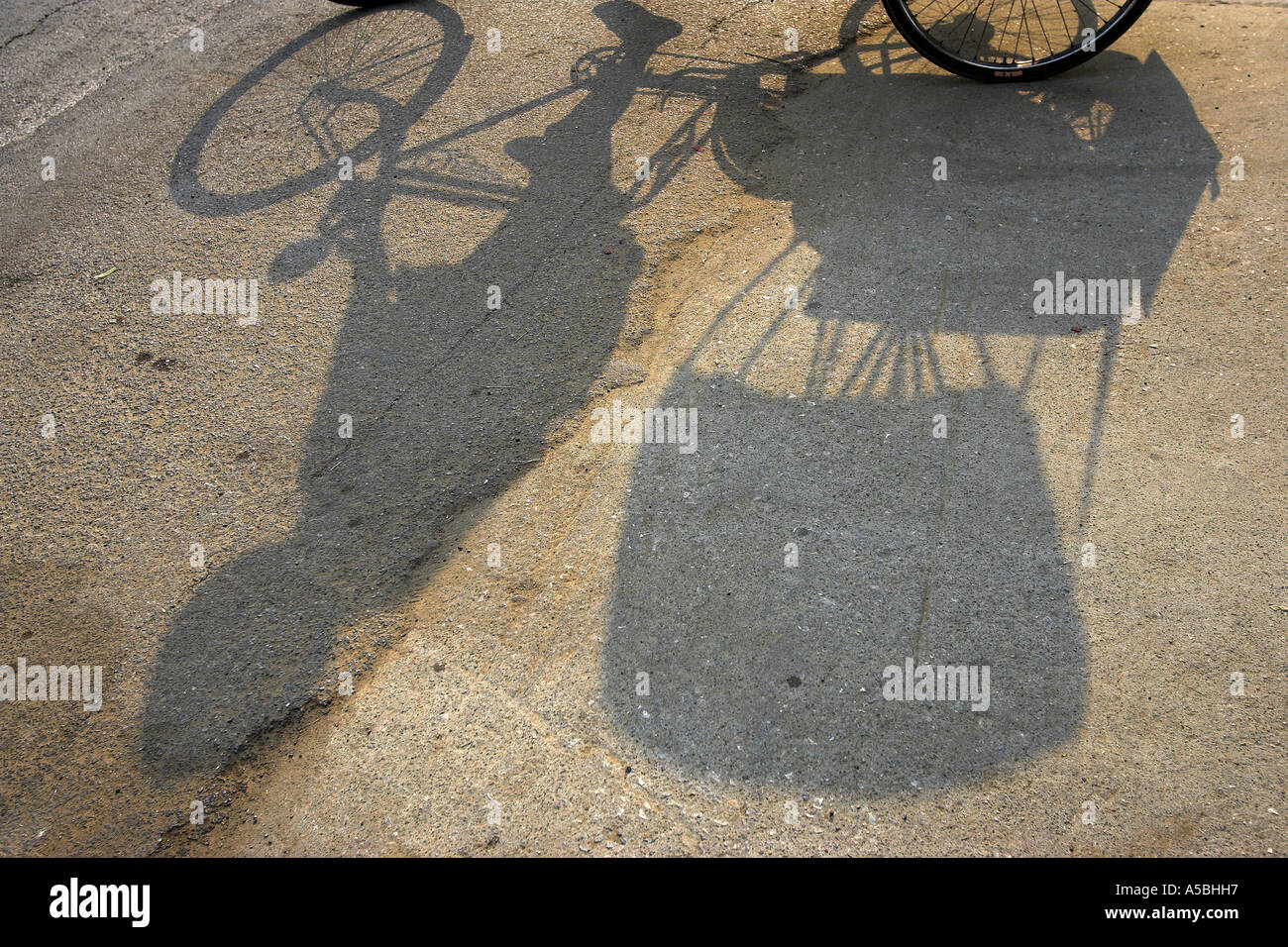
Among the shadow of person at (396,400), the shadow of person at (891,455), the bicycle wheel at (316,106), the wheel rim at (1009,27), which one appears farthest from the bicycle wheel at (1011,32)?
the bicycle wheel at (316,106)

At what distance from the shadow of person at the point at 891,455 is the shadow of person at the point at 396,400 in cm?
66

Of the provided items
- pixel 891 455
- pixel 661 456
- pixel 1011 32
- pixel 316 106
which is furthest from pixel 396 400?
pixel 1011 32

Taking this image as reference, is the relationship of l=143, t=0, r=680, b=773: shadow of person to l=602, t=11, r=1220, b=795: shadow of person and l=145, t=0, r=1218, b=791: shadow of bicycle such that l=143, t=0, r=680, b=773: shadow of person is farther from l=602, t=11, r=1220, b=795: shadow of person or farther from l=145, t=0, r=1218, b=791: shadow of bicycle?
l=602, t=11, r=1220, b=795: shadow of person

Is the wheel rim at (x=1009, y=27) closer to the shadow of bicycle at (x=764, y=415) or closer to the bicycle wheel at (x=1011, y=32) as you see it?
the bicycle wheel at (x=1011, y=32)

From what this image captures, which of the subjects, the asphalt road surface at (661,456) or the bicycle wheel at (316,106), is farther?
the bicycle wheel at (316,106)

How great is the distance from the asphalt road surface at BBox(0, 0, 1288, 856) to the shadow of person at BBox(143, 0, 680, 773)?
0.07ft

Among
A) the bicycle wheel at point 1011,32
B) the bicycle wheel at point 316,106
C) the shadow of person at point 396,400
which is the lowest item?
the shadow of person at point 396,400

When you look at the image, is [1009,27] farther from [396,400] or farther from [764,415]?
[396,400]

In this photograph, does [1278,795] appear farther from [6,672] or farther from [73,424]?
[73,424]

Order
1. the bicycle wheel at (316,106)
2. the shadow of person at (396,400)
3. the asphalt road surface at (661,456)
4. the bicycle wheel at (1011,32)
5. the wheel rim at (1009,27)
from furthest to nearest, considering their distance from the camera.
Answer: the wheel rim at (1009,27), the bicycle wheel at (316,106), the bicycle wheel at (1011,32), the shadow of person at (396,400), the asphalt road surface at (661,456)

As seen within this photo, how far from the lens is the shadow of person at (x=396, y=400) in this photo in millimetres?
3105

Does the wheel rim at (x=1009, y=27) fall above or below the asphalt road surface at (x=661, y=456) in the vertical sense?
above

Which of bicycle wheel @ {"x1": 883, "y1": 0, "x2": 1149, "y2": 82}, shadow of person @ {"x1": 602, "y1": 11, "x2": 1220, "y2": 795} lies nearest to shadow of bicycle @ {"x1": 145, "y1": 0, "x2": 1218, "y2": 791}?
shadow of person @ {"x1": 602, "y1": 11, "x2": 1220, "y2": 795}

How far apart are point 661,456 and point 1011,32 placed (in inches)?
158
